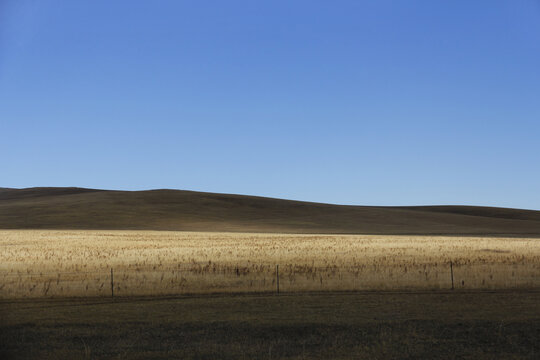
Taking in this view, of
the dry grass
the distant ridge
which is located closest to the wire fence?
the dry grass

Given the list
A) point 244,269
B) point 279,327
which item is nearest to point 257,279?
point 244,269

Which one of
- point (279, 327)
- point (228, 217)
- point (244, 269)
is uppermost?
point (228, 217)

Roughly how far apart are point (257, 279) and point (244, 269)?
3668 millimetres

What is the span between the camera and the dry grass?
21.5 meters

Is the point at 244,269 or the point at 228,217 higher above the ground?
the point at 228,217

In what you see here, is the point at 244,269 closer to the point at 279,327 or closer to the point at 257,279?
the point at 257,279

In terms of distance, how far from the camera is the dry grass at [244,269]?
21.5 metres

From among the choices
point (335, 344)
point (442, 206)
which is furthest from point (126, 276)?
point (442, 206)

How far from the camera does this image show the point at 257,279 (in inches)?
923

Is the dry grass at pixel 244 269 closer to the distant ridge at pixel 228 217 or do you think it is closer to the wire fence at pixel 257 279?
the wire fence at pixel 257 279

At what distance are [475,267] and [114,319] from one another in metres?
17.9

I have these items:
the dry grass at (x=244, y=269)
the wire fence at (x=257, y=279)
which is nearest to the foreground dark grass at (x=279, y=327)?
the wire fence at (x=257, y=279)

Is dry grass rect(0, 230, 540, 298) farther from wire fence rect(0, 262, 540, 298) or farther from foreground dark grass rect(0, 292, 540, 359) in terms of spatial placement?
foreground dark grass rect(0, 292, 540, 359)

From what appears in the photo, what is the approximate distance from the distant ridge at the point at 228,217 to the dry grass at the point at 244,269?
97.8ft
